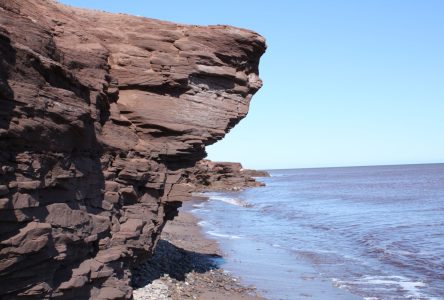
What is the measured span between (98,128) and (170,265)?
7.88 meters

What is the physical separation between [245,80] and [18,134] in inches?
361

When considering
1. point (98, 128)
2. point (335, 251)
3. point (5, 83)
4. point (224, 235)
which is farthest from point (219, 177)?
point (5, 83)

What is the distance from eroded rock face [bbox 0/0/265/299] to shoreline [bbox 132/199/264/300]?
173 cm

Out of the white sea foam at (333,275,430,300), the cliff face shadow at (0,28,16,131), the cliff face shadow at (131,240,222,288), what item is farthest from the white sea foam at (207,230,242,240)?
the cliff face shadow at (0,28,16,131)

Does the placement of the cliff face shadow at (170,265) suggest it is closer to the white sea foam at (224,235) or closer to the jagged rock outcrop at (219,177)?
the white sea foam at (224,235)

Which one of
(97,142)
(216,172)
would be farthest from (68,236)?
(216,172)

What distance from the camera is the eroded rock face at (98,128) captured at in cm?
973

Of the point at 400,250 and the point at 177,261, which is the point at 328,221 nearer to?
the point at 400,250

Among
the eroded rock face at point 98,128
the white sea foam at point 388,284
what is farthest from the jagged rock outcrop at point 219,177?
the eroded rock face at point 98,128

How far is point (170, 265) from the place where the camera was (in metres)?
18.9

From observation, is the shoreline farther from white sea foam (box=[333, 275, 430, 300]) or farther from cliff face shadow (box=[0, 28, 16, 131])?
cliff face shadow (box=[0, 28, 16, 131])

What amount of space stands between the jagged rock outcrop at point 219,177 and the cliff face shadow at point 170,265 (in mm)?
59674

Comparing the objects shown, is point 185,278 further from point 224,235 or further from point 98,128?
point 224,235

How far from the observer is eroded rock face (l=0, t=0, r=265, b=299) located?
9734 mm
